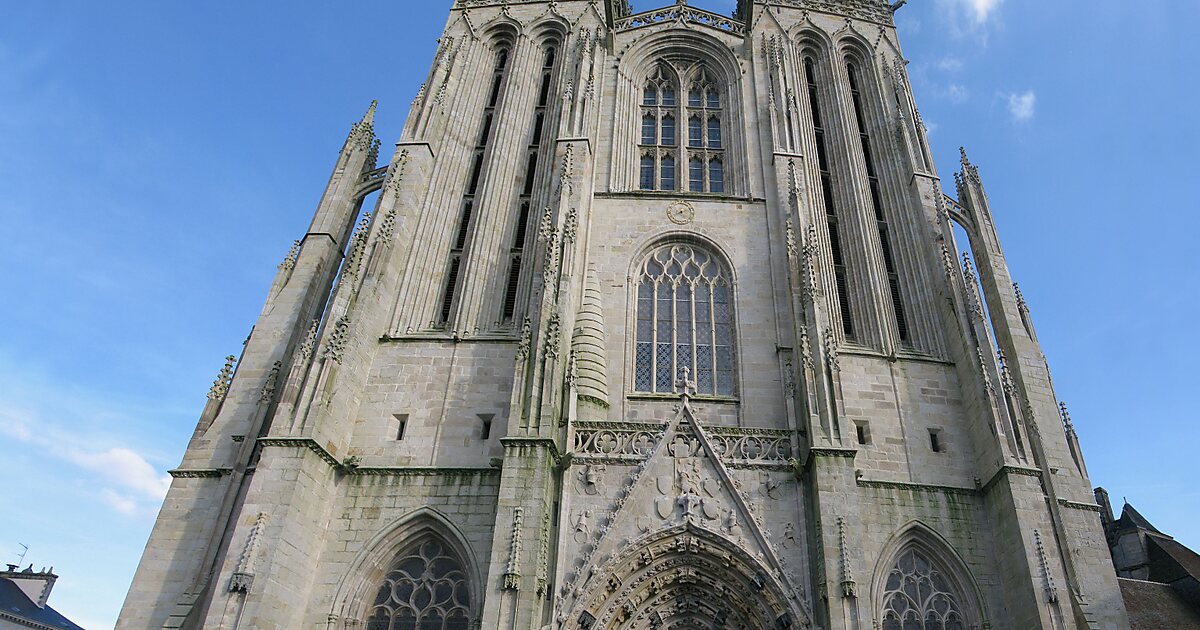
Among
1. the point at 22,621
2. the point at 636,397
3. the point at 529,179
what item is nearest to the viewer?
the point at 636,397

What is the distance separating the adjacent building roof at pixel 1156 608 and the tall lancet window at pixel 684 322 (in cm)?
1066

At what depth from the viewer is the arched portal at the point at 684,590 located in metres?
12.5

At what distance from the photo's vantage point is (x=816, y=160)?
67.2 feet

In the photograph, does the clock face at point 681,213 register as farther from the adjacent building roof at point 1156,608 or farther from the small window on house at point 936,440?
the adjacent building roof at point 1156,608

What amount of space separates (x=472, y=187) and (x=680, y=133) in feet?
20.1

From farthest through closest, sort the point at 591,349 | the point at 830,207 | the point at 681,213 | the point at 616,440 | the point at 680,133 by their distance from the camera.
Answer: the point at 680,133, the point at 830,207, the point at 681,213, the point at 591,349, the point at 616,440

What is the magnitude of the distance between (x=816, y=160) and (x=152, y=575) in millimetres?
17750

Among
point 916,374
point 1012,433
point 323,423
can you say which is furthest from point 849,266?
point 323,423

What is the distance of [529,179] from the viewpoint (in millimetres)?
20375

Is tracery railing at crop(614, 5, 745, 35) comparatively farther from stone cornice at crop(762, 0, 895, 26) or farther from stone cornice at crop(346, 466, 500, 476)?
stone cornice at crop(346, 466, 500, 476)

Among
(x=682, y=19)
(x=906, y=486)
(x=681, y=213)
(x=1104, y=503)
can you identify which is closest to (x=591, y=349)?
(x=681, y=213)

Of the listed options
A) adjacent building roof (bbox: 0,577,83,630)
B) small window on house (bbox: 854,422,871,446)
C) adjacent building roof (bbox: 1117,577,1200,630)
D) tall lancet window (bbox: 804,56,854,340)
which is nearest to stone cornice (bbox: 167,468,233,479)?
small window on house (bbox: 854,422,871,446)

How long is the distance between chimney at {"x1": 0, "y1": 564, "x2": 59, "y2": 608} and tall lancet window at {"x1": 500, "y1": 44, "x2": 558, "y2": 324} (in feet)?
89.6

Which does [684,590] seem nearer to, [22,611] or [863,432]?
[863,432]
